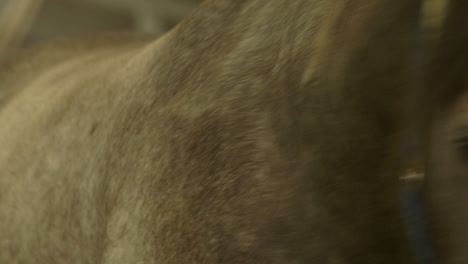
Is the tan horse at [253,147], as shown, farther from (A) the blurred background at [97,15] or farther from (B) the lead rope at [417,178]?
(A) the blurred background at [97,15]

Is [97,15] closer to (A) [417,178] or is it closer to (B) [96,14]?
(B) [96,14]

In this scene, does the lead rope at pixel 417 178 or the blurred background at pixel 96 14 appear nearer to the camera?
the lead rope at pixel 417 178

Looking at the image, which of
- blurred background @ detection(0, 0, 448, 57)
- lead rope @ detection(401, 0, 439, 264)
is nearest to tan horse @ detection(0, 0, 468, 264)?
lead rope @ detection(401, 0, 439, 264)

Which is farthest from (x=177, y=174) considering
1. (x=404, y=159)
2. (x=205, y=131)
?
(x=404, y=159)

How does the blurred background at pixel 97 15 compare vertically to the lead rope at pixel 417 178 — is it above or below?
above

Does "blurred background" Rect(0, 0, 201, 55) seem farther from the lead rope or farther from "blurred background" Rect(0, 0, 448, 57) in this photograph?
the lead rope

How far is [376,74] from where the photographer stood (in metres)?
0.54

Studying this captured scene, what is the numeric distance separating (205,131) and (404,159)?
250 millimetres

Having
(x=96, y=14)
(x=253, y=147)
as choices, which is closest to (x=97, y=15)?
(x=96, y=14)

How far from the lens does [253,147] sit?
663 millimetres

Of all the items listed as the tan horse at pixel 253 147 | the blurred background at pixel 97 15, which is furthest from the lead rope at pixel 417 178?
the blurred background at pixel 97 15

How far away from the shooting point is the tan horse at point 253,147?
518 millimetres

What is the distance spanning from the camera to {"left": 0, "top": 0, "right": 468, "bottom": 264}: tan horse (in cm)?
52

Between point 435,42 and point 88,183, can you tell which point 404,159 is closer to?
point 435,42
